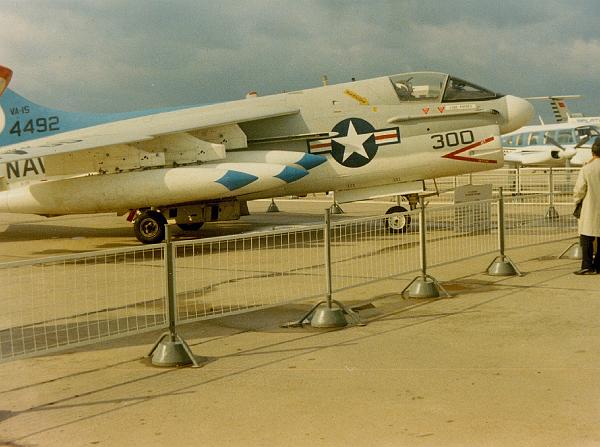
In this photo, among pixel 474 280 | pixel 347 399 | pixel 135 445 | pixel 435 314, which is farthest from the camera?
pixel 474 280

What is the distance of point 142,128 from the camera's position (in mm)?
15273

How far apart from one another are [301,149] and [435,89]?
121 inches

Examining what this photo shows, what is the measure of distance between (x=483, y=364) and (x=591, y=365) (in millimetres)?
842

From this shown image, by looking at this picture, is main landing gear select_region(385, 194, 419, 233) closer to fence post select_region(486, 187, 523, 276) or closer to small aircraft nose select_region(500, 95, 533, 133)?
fence post select_region(486, 187, 523, 276)

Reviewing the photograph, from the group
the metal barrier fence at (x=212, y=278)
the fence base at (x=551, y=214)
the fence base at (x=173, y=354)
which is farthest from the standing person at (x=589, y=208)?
the fence base at (x=173, y=354)

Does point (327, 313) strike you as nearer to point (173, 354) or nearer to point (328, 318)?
point (328, 318)

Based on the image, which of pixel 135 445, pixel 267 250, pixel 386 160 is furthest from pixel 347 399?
pixel 386 160

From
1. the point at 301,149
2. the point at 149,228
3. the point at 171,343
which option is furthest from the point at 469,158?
the point at 171,343

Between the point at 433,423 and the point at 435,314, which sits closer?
the point at 433,423

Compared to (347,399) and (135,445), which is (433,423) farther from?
(135,445)

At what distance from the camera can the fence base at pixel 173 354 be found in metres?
6.17

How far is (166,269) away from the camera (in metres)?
6.18

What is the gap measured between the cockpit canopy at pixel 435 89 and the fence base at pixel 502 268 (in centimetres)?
579

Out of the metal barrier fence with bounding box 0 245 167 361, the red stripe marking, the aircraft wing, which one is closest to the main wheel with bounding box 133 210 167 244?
the aircraft wing
